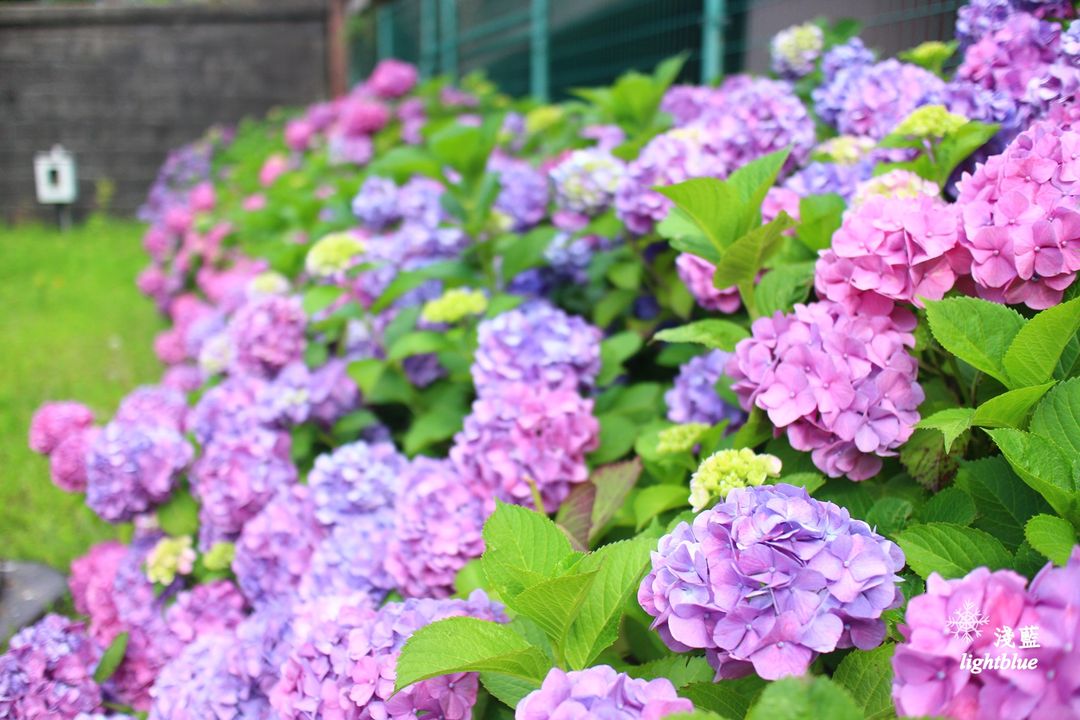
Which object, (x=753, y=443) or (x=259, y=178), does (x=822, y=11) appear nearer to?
(x=753, y=443)

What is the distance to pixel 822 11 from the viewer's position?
2.99 meters

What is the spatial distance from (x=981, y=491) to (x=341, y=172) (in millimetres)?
3692

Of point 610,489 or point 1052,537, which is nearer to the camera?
point 1052,537

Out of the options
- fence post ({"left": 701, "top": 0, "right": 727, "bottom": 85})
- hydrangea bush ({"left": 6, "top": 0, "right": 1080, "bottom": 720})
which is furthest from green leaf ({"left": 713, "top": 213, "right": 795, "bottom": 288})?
fence post ({"left": 701, "top": 0, "right": 727, "bottom": 85})

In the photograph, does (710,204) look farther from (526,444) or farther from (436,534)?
(436,534)

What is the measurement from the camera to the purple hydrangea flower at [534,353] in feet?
5.14

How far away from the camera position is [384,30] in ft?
30.7

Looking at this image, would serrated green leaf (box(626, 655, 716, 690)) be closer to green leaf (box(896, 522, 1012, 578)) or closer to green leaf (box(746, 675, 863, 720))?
green leaf (box(896, 522, 1012, 578))

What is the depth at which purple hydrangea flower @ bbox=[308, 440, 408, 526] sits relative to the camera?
1575 millimetres

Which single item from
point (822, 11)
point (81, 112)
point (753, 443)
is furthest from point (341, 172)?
point (81, 112)

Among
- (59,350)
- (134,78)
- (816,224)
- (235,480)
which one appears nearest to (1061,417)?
(816,224)

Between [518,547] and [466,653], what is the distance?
131 mm

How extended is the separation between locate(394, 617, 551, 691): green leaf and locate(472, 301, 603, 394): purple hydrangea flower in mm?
681

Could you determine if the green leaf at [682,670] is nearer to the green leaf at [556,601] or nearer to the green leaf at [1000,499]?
the green leaf at [556,601]
